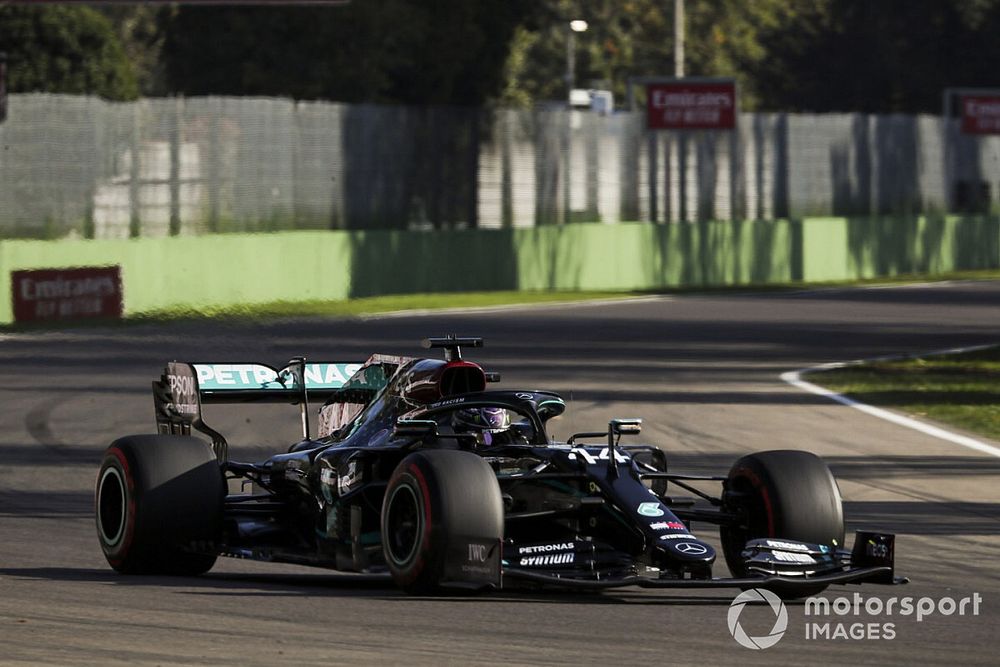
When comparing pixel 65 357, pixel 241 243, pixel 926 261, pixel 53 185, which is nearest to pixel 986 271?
pixel 926 261

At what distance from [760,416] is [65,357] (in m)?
8.28

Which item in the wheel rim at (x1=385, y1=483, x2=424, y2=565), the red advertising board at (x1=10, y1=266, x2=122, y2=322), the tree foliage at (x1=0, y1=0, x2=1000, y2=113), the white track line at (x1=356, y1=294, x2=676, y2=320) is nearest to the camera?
the wheel rim at (x1=385, y1=483, x2=424, y2=565)

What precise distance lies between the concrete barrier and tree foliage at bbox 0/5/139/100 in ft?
46.9

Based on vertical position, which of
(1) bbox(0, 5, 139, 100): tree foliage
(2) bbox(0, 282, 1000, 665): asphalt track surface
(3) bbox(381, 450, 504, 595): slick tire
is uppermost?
(1) bbox(0, 5, 139, 100): tree foliage

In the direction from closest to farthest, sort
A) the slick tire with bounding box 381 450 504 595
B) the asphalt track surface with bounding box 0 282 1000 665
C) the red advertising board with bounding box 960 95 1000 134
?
the asphalt track surface with bounding box 0 282 1000 665, the slick tire with bounding box 381 450 504 595, the red advertising board with bounding box 960 95 1000 134

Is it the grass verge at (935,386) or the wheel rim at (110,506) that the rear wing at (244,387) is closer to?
the wheel rim at (110,506)

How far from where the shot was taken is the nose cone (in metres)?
9.05

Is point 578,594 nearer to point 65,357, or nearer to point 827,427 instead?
point 827,427

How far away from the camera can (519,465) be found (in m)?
9.78

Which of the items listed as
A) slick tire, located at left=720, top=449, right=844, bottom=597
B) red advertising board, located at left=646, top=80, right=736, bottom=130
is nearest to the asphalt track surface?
slick tire, located at left=720, top=449, right=844, bottom=597

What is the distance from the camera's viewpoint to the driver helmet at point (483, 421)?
A: 32.9ft

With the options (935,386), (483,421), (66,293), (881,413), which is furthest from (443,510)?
(66,293)

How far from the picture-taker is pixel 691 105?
Answer: 46.2 meters

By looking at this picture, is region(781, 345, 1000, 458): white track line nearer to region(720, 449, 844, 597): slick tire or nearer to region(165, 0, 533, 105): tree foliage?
region(720, 449, 844, 597): slick tire
